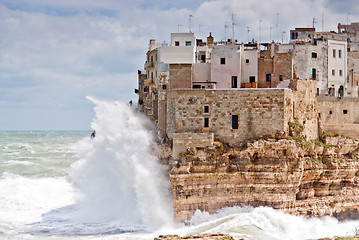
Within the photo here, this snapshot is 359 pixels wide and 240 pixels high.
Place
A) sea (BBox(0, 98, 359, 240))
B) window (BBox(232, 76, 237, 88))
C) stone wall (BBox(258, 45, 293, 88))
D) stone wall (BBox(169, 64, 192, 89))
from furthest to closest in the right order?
stone wall (BBox(258, 45, 293, 88))
window (BBox(232, 76, 237, 88))
stone wall (BBox(169, 64, 192, 89))
sea (BBox(0, 98, 359, 240))

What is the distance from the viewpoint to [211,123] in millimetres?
29641

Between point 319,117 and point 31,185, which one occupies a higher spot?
point 319,117

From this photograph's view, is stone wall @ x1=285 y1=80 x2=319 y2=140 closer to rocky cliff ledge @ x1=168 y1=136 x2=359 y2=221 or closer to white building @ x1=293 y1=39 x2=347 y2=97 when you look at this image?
rocky cliff ledge @ x1=168 y1=136 x2=359 y2=221

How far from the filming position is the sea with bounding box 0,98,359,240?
93.4 feet

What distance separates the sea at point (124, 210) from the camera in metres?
28.5

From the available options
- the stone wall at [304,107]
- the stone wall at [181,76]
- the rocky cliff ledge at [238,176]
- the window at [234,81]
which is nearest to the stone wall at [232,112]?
the rocky cliff ledge at [238,176]

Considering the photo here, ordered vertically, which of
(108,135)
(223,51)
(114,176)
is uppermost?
(223,51)

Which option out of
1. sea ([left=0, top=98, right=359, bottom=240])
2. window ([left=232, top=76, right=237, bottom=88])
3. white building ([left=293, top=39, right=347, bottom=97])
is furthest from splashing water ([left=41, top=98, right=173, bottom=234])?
white building ([left=293, top=39, right=347, bottom=97])

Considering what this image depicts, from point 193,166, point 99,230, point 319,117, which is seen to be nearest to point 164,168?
point 193,166

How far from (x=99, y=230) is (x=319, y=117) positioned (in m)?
15.0

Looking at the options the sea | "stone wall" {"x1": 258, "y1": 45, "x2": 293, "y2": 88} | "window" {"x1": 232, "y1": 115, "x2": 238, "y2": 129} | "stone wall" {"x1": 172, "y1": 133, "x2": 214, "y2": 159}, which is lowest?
the sea

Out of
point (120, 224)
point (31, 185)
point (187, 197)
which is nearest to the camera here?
Answer: point (187, 197)

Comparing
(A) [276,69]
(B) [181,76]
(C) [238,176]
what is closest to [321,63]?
(A) [276,69]

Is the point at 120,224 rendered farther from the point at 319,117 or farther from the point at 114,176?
the point at 319,117
